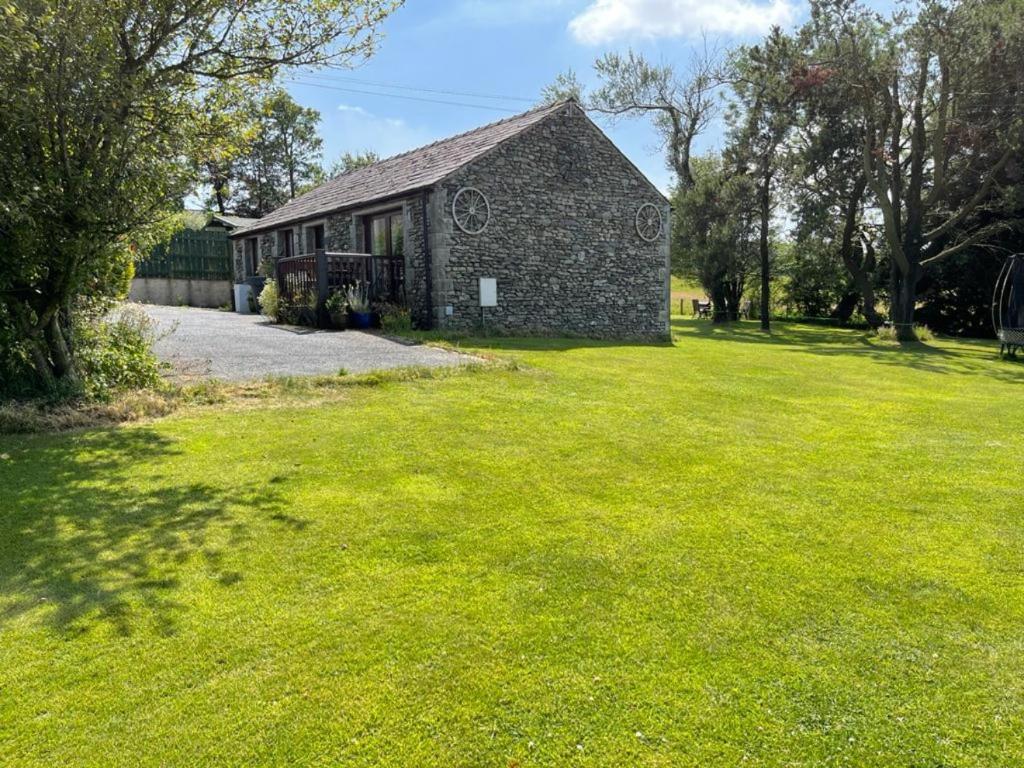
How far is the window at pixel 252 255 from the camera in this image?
90.2ft

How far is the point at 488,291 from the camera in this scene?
17.5 meters

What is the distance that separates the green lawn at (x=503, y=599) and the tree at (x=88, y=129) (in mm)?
A: 1960

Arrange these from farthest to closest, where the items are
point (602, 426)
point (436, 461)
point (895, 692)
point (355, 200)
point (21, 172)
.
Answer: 1. point (355, 200)
2. point (602, 426)
3. point (21, 172)
4. point (436, 461)
5. point (895, 692)

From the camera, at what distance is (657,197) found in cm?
2075

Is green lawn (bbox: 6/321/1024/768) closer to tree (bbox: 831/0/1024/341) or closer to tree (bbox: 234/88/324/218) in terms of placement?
tree (bbox: 831/0/1024/341)

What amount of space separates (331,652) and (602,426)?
4.85m

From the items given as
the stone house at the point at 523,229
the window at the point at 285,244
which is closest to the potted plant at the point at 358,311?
the stone house at the point at 523,229

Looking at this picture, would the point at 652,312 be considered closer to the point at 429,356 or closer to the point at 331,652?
the point at 429,356

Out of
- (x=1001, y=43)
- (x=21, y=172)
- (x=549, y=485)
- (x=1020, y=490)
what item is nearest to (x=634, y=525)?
(x=549, y=485)

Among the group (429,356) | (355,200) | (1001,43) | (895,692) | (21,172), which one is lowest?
(895,692)

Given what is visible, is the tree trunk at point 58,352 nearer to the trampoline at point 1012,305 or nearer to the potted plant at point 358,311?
the potted plant at point 358,311

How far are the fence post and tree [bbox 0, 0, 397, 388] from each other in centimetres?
844

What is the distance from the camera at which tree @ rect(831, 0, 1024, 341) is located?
20156 mm

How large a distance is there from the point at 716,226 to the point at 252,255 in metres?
21.4
